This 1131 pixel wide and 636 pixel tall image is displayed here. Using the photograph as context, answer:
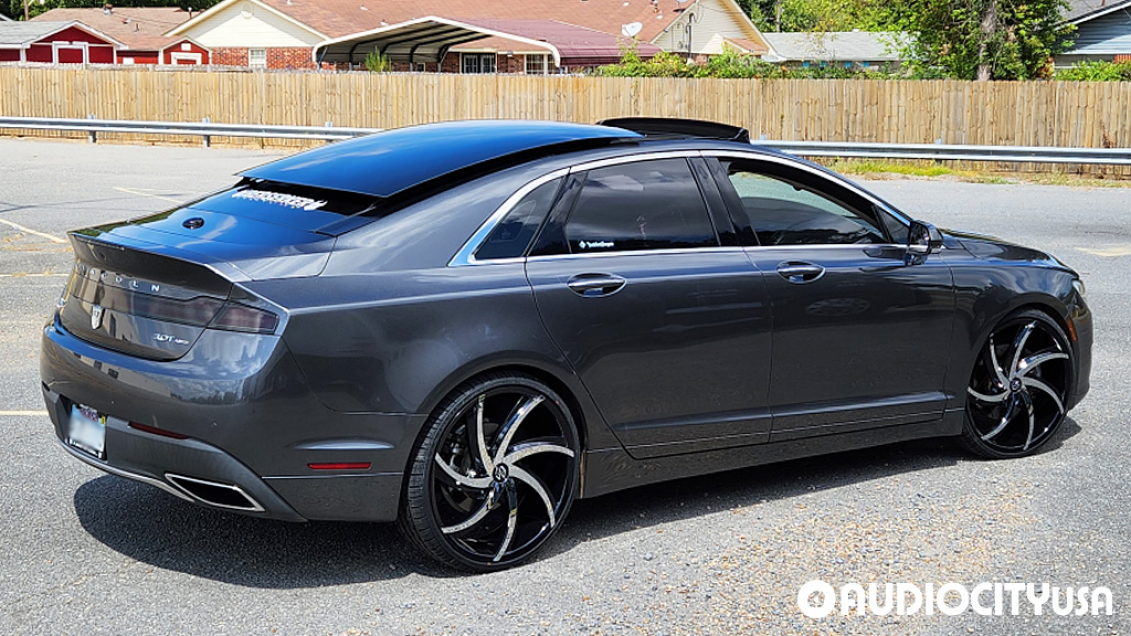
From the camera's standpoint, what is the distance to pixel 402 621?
4168 mm

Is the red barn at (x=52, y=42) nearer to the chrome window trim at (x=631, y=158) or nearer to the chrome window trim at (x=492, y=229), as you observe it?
the chrome window trim at (x=631, y=158)

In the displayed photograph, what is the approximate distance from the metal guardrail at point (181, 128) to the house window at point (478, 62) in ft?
70.0

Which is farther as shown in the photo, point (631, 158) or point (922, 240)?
point (922, 240)

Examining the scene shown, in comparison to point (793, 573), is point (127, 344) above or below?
above

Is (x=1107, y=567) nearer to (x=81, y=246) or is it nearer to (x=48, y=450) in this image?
(x=81, y=246)

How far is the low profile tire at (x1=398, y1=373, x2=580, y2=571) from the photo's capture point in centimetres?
445

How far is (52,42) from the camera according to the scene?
6744 cm

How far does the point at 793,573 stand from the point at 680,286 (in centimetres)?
118

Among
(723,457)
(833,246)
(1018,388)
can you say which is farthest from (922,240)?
(723,457)

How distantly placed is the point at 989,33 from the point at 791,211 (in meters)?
31.1

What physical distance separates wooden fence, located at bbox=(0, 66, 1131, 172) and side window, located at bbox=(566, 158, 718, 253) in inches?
917

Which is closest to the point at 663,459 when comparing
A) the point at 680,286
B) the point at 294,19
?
the point at 680,286

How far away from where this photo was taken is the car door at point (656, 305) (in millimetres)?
4797

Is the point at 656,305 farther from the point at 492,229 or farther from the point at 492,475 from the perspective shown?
the point at 492,475
